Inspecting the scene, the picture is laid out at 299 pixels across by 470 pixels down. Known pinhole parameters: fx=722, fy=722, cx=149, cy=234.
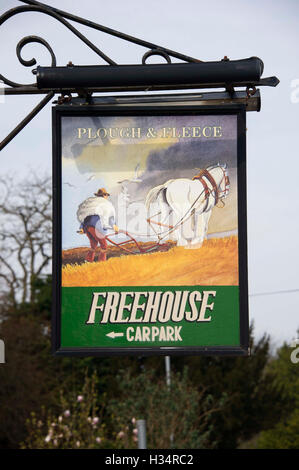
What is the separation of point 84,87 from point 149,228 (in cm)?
96

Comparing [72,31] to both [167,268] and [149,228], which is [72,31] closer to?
[149,228]

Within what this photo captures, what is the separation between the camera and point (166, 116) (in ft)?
14.6

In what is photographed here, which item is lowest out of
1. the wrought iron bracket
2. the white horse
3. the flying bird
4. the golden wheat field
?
the golden wheat field

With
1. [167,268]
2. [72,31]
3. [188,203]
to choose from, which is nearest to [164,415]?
[167,268]

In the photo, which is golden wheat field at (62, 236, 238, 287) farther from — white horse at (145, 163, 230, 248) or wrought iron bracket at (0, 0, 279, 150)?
wrought iron bracket at (0, 0, 279, 150)

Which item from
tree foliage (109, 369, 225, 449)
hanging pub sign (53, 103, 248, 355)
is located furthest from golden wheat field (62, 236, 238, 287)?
tree foliage (109, 369, 225, 449)

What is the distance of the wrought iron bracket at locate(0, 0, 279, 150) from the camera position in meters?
4.46

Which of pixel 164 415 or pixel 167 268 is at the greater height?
pixel 167 268

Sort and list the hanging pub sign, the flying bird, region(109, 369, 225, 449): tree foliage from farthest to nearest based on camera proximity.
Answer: region(109, 369, 225, 449): tree foliage → the flying bird → the hanging pub sign

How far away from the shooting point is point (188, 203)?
14.4ft

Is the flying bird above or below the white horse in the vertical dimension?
above

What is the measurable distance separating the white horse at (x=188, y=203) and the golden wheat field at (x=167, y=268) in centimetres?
8

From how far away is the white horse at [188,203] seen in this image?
4.37 meters
